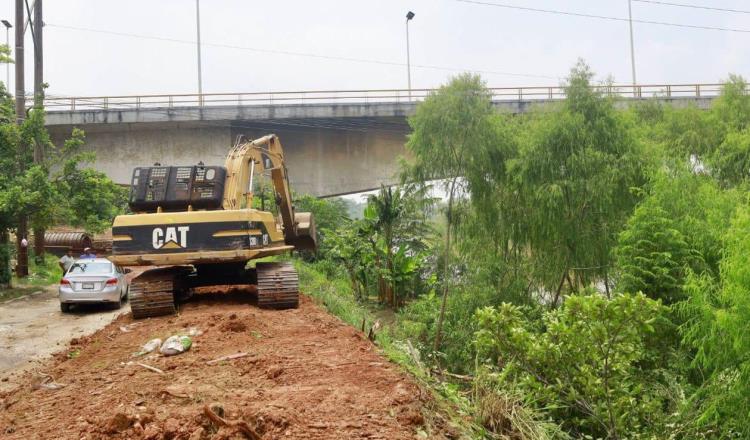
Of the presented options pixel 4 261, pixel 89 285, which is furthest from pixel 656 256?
pixel 4 261

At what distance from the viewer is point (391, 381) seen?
5.89 meters

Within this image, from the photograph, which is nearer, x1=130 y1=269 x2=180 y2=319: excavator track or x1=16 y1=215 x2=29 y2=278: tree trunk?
x1=130 y1=269 x2=180 y2=319: excavator track

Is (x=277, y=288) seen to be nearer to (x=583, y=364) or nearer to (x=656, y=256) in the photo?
(x=583, y=364)

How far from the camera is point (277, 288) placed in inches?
409

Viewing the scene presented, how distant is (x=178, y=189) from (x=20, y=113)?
1124cm

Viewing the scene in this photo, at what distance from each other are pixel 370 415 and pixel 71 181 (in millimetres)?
16796

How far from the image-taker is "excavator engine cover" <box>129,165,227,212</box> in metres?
10.8

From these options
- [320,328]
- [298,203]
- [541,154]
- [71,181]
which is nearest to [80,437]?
[320,328]

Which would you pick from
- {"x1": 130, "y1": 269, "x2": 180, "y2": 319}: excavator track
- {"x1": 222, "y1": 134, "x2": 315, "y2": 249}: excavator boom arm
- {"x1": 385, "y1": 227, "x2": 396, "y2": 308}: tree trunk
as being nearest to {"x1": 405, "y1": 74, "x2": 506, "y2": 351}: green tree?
{"x1": 222, "y1": 134, "x2": 315, "y2": 249}: excavator boom arm

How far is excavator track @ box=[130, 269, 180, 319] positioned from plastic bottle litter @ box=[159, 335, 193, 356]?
2372 millimetres

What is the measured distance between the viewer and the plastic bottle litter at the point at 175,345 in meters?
7.63

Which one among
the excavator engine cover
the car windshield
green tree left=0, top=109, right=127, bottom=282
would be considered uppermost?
green tree left=0, top=109, right=127, bottom=282

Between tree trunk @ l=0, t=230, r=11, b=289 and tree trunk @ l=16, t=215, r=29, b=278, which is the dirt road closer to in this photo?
tree trunk @ l=0, t=230, r=11, b=289

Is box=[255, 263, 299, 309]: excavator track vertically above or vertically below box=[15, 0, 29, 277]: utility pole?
below
